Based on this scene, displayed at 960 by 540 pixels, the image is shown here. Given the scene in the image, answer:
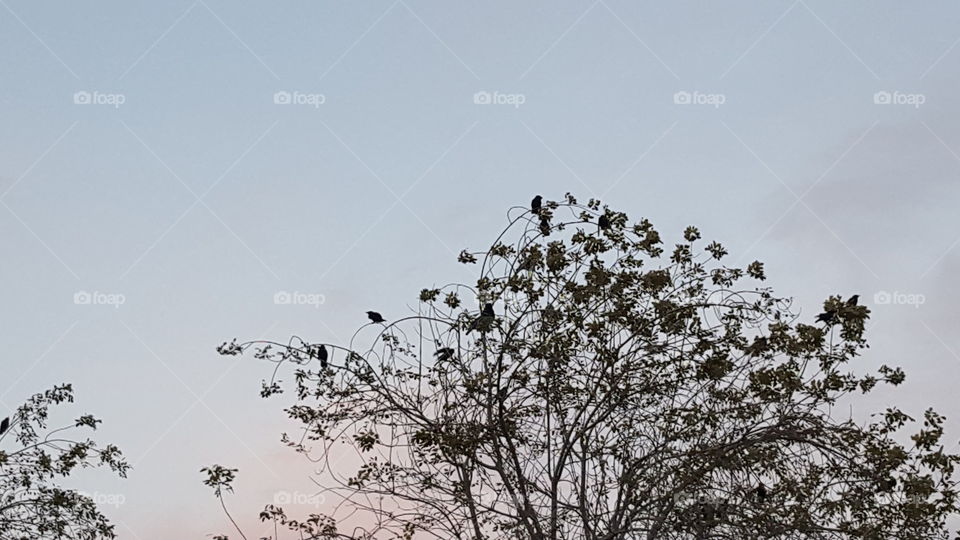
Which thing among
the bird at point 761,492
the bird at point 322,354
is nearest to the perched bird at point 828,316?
the bird at point 761,492

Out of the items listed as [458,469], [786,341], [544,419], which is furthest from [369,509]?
[786,341]

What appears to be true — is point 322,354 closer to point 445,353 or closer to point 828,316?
point 445,353

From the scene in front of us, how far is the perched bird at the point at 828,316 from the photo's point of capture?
31.3ft

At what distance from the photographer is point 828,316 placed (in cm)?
956

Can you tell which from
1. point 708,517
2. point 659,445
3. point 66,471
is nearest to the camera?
point 708,517

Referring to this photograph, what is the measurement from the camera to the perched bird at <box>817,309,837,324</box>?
9.55 m

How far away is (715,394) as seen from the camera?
32.6ft

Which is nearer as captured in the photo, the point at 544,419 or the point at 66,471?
the point at 544,419

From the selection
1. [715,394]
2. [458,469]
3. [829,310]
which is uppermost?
[829,310]

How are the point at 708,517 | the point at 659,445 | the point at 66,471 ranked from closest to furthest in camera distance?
the point at 708,517, the point at 659,445, the point at 66,471

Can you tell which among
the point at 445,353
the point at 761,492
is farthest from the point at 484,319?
the point at 761,492

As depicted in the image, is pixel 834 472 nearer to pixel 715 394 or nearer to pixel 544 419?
pixel 715 394

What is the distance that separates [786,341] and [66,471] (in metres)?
8.43

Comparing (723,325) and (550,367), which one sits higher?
(723,325)
